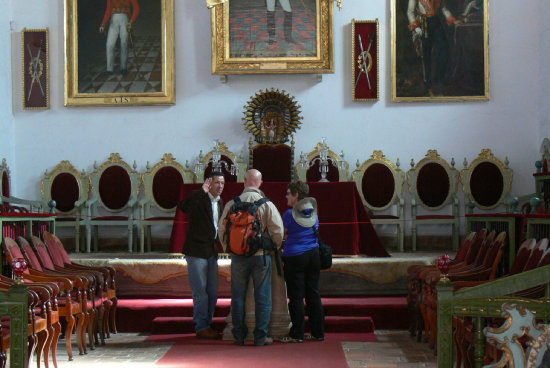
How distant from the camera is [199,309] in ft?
19.6

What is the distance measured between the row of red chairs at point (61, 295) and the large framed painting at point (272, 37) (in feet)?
14.5

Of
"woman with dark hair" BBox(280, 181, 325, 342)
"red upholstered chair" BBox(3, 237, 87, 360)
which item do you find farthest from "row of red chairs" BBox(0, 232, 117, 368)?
"woman with dark hair" BBox(280, 181, 325, 342)

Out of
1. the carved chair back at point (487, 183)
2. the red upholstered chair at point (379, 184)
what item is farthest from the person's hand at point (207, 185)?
the carved chair back at point (487, 183)

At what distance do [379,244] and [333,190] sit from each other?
0.78 m

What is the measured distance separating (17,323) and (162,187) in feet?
21.6

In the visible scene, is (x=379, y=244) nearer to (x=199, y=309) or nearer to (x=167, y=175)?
(x=199, y=309)

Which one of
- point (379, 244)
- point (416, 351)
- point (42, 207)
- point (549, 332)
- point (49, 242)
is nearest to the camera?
point (549, 332)

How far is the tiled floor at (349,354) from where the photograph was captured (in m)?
5.26

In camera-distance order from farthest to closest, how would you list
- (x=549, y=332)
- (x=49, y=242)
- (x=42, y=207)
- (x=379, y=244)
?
(x=42, y=207) → (x=379, y=244) → (x=49, y=242) → (x=549, y=332)

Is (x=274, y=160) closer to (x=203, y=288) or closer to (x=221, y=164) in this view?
(x=221, y=164)

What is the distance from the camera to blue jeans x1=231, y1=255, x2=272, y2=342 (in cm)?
571

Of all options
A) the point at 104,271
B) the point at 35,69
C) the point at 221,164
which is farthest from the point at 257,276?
the point at 35,69

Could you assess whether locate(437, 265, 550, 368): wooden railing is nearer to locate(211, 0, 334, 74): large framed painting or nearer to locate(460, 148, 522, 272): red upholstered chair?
locate(460, 148, 522, 272): red upholstered chair

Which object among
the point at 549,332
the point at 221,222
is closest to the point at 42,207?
the point at 221,222
